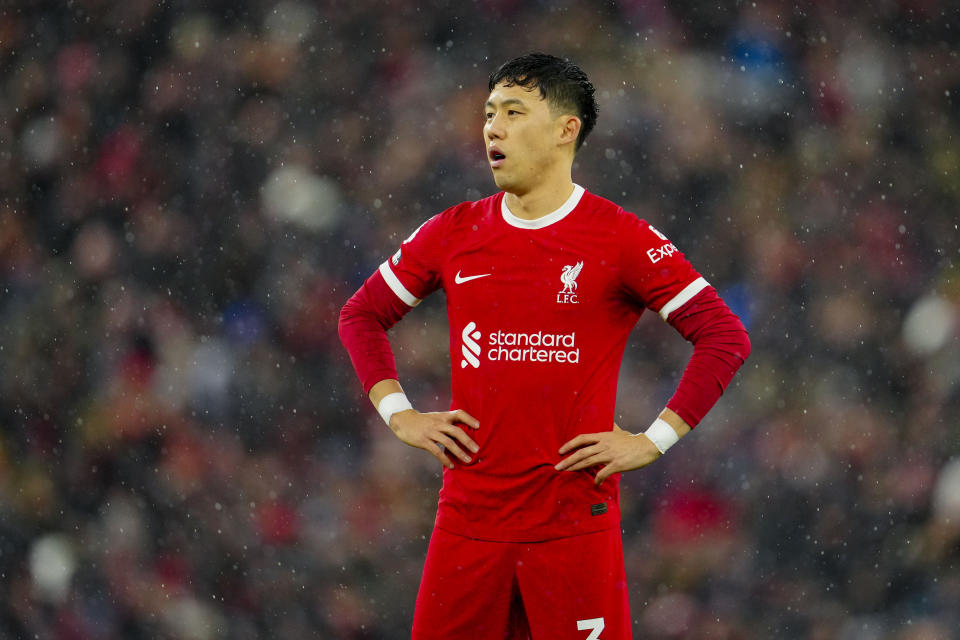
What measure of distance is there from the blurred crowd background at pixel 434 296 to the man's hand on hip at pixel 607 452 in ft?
2.89

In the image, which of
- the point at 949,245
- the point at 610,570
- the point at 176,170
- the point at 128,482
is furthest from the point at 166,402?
the point at 949,245

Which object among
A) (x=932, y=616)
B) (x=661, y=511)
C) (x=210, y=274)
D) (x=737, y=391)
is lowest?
(x=932, y=616)

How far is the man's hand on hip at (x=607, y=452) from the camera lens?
1.63m

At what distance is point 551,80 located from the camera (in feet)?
5.49

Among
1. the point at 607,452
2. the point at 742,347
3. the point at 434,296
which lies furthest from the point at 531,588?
the point at 434,296

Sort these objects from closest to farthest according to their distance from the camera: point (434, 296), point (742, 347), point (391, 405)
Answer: point (742, 347) → point (391, 405) → point (434, 296)

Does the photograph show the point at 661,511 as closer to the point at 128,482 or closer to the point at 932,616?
the point at 932,616

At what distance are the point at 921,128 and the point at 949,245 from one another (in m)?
0.27

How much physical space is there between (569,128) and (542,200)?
114 mm

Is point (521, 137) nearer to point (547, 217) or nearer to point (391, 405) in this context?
point (547, 217)

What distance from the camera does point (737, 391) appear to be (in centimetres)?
255

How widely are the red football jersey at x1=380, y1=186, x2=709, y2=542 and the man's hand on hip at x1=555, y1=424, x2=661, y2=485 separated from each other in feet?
0.07

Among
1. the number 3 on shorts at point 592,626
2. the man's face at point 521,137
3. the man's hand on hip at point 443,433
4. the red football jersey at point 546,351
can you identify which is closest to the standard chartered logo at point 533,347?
the red football jersey at point 546,351

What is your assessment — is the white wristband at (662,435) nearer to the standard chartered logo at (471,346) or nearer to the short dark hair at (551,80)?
the standard chartered logo at (471,346)
